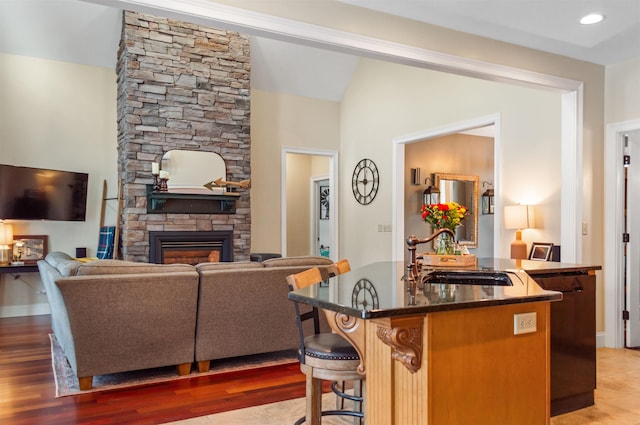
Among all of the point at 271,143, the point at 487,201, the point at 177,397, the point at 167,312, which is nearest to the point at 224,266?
the point at 167,312

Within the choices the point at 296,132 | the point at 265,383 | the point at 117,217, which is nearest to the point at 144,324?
the point at 265,383

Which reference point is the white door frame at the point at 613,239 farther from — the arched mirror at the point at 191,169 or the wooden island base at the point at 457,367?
the arched mirror at the point at 191,169

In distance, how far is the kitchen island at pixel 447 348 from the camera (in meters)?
1.77

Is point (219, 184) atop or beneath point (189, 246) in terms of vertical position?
atop

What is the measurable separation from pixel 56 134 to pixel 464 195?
5814mm

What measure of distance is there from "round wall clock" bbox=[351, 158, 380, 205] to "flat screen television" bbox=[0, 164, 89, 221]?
3831 mm

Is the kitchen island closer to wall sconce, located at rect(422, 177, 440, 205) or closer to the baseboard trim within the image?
wall sconce, located at rect(422, 177, 440, 205)

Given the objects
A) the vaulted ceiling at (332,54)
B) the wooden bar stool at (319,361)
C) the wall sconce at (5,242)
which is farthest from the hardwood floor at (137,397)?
the vaulted ceiling at (332,54)

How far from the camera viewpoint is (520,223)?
16.6 feet

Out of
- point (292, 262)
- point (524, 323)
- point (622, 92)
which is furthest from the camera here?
point (622, 92)

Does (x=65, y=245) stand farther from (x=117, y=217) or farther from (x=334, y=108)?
(x=334, y=108)

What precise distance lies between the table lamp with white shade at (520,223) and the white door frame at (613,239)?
67 cm

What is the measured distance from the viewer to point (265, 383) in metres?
3.62

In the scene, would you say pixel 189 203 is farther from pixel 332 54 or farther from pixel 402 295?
pixel 402 295
